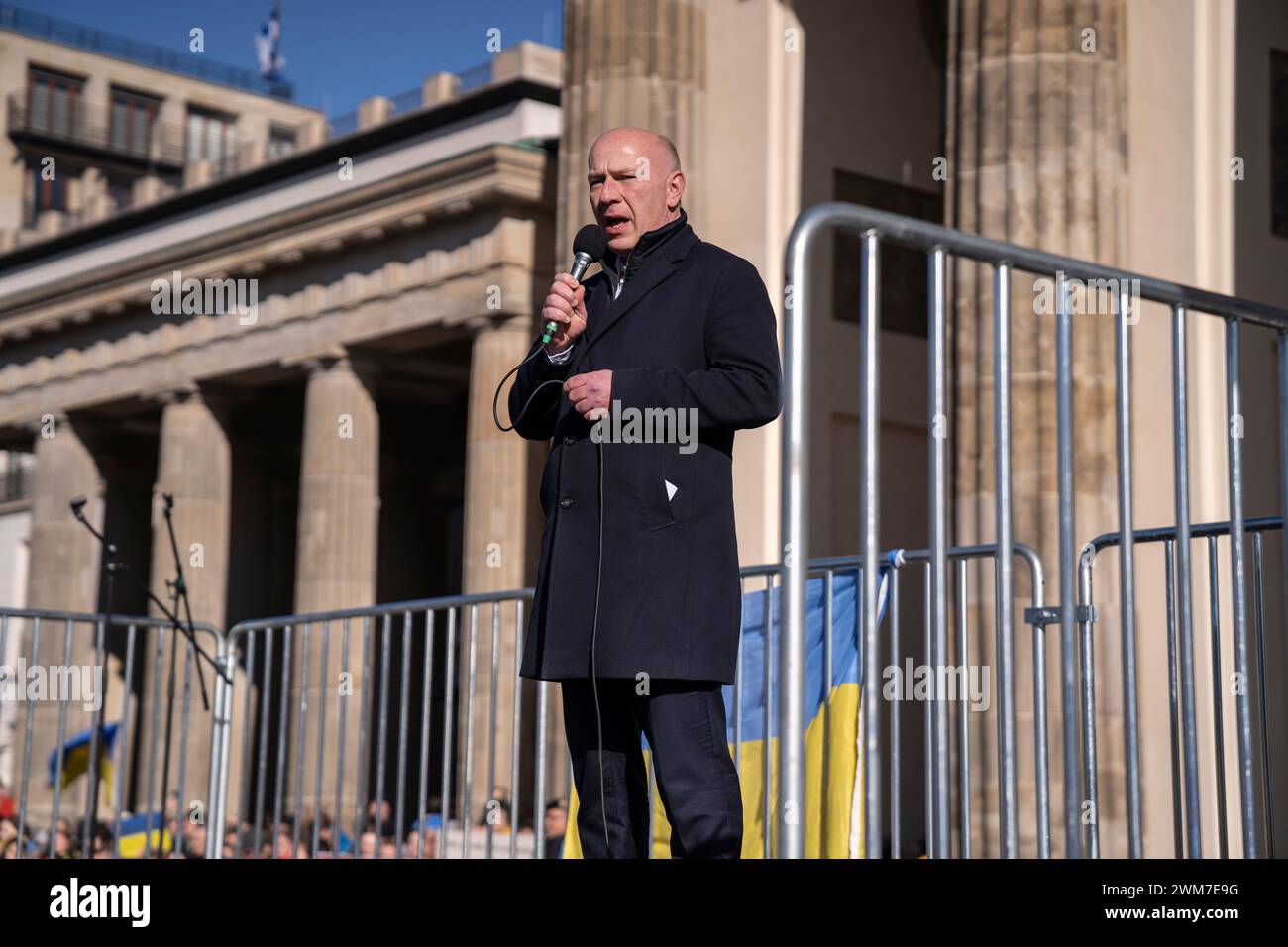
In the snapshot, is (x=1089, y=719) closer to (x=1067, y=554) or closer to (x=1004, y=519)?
(x=1067, y=554)

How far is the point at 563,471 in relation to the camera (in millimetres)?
4414

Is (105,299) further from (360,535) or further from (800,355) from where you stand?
(800,355)

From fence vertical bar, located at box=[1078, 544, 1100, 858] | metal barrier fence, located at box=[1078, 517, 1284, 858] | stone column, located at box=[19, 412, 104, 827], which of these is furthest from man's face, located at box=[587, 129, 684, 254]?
stone column, located at box=[19, 412, 104, 827]

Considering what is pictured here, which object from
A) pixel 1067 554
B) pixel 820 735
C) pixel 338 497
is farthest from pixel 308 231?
pixel 1067 554

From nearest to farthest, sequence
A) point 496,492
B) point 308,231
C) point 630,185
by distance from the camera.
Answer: point 630,185
point 496,492
point 308,231

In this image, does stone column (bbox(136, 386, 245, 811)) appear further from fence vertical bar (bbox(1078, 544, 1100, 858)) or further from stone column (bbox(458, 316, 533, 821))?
fence vertical bar (bbox(1078, 544, 1100, 858))

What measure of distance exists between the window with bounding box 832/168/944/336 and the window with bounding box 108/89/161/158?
38.1 metres

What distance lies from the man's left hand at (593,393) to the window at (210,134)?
5373 cm

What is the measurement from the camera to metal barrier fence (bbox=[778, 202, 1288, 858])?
349 cm

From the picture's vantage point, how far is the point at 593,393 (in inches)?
166

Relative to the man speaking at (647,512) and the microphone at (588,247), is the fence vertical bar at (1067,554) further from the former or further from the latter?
the microphone at (588,247)

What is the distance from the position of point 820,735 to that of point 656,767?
6.68 feet
